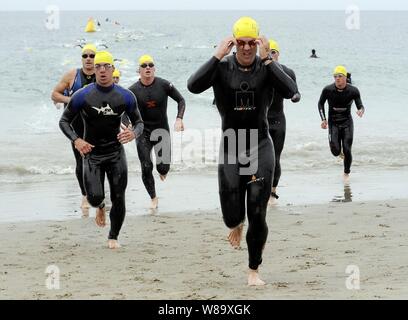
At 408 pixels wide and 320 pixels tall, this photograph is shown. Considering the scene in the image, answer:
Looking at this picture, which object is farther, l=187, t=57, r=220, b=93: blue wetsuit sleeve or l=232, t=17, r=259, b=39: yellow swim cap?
l=187, t=57, r=220, b=93: blue wetsuit sleeve

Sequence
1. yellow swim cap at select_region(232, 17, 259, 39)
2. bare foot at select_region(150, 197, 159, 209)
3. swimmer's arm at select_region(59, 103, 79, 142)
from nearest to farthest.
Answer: yellow swim cap at select_region(232, 17, 259, 39) < swimmer's arm at select_region(59, 103, 79, 142) < bare foot at select_region(150, 197, 159, 209)

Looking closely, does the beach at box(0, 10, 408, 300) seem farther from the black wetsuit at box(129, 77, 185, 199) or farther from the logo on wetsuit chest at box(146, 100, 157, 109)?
the logo on wetsuit chest at box(146, 100, 157, 109)

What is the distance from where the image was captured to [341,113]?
15.6m

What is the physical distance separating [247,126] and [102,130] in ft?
8.31

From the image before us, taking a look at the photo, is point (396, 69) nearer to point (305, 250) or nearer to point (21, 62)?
point (21, 62)

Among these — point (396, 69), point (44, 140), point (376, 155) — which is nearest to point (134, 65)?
point (396, 69)

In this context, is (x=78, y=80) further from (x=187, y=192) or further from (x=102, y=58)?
(x=187, y=192)

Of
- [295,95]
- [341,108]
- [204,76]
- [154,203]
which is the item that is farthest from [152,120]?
[204,76]

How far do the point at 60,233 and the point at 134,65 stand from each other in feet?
147

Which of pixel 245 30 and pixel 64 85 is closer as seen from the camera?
pixel 245 30

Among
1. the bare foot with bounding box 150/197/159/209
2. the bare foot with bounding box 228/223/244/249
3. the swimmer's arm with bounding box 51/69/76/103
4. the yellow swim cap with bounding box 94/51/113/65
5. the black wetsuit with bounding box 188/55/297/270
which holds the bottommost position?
the bare foot with bounding box 150/197/159/209

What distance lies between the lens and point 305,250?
9.55m

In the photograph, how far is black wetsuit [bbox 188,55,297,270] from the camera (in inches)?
295

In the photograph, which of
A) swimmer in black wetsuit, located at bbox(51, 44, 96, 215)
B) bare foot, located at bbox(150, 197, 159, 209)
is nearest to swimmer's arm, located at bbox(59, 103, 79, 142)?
swimmer in black wetsuit, located at bbox(51, 44, 96, 215)
